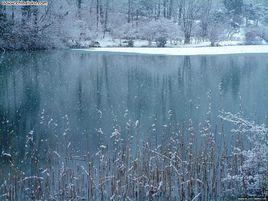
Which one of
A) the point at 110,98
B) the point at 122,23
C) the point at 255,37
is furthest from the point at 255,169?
the point at 122,23

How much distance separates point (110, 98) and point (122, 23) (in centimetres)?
4037

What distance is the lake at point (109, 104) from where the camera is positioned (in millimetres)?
10773

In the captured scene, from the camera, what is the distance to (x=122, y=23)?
56.2 meters

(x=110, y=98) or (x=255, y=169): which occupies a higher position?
(x=255, y=169)

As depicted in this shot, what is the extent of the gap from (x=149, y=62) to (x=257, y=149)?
2310 centimetres

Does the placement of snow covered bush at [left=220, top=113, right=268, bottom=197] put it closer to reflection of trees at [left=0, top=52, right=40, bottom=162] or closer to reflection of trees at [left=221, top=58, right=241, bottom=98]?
reflection of trees at [left=0, top=52, right=40, bottom=162]

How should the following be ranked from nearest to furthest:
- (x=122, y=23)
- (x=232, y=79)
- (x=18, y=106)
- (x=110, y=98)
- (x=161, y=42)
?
(x=18, y=106) → (x=110, y=98) → (x=232, y=79) → (x=161, y=42) → (x=122, y=23)

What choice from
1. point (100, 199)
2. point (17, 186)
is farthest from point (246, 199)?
point (17, 186)

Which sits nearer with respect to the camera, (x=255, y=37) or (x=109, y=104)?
(x=109, y=104)

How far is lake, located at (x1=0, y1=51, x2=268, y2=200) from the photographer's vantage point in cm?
1077

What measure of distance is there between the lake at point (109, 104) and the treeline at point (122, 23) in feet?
23.5

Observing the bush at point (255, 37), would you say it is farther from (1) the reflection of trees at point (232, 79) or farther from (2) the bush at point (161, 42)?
(1) the reflection of trees at point (232, 79)

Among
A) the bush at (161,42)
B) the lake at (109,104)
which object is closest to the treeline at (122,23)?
the bush at (161,42)

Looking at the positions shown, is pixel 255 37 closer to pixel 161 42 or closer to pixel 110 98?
pixel 161 42
